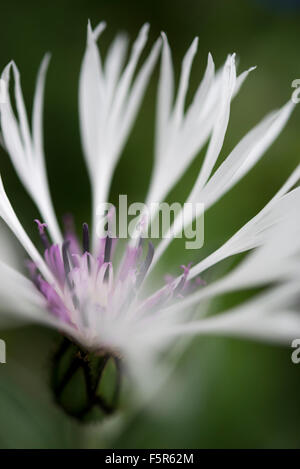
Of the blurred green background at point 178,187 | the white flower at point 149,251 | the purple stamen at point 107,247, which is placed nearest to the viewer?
the white flower at point 149,251

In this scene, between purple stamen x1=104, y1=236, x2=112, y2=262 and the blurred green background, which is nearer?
purple stamen x1=104, y1=236, x2=112, y2=262

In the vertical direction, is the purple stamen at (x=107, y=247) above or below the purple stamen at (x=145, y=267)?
above

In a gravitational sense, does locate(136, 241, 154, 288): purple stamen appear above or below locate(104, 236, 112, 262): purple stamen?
below

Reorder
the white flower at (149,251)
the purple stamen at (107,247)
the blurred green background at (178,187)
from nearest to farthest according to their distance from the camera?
the white flower at (149,251), the purple stamen at (107,247), the blurred green background at (178,187)

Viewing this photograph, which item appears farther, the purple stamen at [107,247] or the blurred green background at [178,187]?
the blurred green background at [178,187]

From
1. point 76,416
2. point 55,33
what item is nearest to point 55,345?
point 76,416

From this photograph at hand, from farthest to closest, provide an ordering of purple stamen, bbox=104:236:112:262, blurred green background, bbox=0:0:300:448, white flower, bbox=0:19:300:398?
blurred green background, bbox=0:0:300:448 → purple stamen, bbox=104:236:112:262 → white flower, bbox=0:19:300:398
